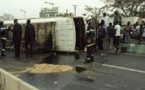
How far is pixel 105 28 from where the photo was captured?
21969 mm

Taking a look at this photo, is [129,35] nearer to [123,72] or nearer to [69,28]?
[69,28]

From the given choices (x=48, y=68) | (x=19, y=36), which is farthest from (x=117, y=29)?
(x=48, y=68)

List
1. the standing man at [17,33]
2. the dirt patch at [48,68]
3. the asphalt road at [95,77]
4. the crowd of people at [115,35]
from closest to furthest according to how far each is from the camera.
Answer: the asphalt road at [95,77], the dirt patch at [48,68], the standing man at [17,33], the crowd of people at [115,35]

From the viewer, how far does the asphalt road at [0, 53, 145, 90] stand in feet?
35.9

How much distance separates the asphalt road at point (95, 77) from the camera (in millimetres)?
10945

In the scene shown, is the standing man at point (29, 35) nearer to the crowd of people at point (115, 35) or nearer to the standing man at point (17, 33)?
the standing man at point (17, 33)

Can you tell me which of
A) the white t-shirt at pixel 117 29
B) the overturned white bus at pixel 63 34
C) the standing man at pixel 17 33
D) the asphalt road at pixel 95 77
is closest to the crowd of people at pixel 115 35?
the white t-shirt at pixel 117 29

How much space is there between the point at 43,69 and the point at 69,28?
21.0 feet

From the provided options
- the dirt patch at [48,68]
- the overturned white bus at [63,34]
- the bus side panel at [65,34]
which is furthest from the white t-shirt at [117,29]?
the dirt patch at [48,68]

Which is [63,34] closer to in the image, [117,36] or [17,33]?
[17,33]

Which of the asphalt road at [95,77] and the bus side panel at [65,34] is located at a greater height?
the bus side panel at [65,34]

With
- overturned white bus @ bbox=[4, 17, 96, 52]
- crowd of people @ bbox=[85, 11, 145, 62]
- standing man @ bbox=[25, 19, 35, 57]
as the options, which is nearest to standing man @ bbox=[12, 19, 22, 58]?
standing man @ bbox=[25, 19, 35, 57]

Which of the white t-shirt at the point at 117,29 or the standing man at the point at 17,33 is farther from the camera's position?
the white t-shirt at the point at 117,29

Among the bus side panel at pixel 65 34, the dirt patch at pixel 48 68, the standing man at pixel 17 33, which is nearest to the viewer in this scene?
the dirt patch at pixel 48 68
